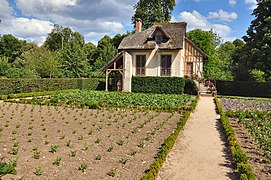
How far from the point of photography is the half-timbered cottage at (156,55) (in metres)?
23.0

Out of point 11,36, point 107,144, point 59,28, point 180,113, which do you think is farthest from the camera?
point 59,28

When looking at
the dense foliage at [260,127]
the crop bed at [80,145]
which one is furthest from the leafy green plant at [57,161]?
the dense foliage at [260,127]

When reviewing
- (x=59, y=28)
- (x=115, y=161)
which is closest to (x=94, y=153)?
(x=115, y=161)

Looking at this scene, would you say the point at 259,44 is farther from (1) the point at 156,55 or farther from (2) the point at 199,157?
(2) the point at 199,157

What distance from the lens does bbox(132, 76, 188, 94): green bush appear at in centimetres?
2165

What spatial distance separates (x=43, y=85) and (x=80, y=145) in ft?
54.6

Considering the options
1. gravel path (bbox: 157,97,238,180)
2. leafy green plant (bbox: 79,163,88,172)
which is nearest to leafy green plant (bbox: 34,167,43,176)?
leafy green plant (bbox: 79,163,88,172)

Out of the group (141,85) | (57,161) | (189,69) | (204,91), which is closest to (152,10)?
(189,69)

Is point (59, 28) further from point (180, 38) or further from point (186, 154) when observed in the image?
point (186, 154)

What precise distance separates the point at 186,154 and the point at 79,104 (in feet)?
29.3

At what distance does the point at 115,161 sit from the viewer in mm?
5207

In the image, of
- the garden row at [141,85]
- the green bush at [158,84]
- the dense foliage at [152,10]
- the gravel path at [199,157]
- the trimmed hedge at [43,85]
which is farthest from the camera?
the dense foliage at [152,10]

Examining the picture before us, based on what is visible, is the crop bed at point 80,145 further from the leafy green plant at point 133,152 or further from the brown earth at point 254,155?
the brown earth at point 254,155

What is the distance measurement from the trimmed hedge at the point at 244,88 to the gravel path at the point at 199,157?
→ 56.7ft
